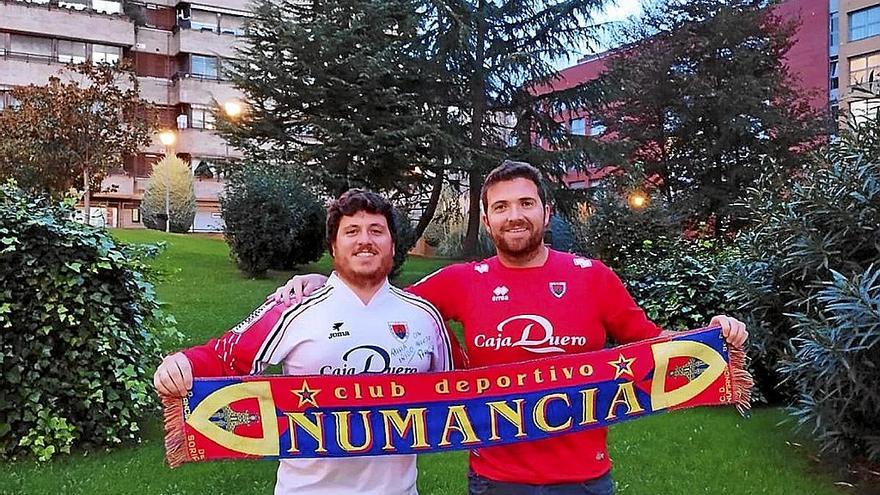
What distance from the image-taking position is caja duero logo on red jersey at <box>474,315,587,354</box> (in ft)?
9.39

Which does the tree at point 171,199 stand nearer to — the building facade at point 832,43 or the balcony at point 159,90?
the balcony at point 159,90

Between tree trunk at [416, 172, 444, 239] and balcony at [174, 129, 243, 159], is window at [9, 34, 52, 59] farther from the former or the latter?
tree trunk at [416, 172, 444, 239]

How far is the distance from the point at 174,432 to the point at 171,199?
33.6 m

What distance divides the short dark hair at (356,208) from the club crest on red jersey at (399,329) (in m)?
0.33

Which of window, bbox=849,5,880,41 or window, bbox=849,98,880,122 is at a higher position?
window, bbox=849,5,880,41

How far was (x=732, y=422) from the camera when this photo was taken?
713 centimetres

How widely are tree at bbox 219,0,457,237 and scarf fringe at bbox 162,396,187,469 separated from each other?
14.7 meters

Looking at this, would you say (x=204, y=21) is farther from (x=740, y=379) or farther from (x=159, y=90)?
(x=740, y=379)

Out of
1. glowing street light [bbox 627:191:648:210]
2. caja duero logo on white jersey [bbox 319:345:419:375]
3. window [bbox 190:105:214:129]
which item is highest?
window [bbox 190:105:214:129]

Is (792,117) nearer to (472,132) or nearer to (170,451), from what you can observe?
(472,132)

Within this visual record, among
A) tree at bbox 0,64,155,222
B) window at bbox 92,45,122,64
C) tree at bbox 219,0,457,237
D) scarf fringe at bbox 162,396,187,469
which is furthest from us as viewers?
window at bbox 92,45,122,64

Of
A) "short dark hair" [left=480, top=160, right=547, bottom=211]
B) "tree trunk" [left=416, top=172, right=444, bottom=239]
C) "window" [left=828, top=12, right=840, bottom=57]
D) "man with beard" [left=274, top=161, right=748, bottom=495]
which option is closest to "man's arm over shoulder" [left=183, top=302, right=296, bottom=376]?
"man with beard" [left=274, top=161, right=748, bottom=495]

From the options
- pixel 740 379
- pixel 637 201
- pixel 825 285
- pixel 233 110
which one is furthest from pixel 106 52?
pixel 740 379

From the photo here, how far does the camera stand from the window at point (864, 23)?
43000 mm
